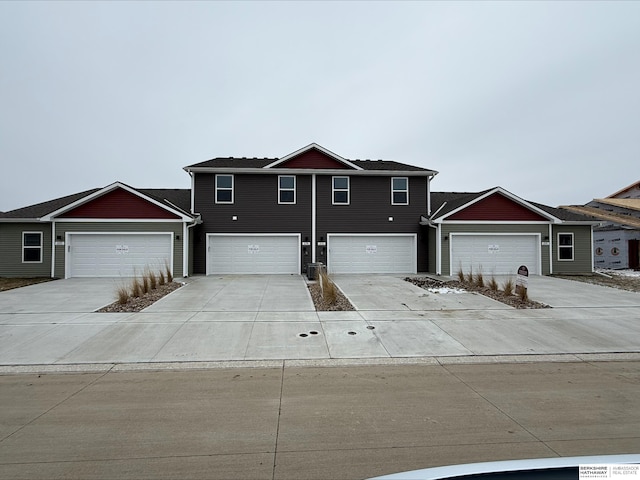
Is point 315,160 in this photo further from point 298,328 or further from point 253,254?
point 298,328

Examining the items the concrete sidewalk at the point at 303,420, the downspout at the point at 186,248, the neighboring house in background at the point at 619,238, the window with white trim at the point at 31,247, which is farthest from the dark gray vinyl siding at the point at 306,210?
the concrete sidewalk at the point at 303,420

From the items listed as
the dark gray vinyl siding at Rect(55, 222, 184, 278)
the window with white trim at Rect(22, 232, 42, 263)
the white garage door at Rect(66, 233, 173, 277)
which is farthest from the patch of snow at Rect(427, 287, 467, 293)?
the window with white trim at Rect(22, 232, 42, 263)

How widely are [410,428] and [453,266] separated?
1505cm

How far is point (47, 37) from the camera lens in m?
16.9

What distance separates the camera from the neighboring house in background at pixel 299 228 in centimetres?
1667

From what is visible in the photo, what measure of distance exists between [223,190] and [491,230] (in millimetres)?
13722

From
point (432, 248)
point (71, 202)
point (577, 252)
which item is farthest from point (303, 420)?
point (577, 252)

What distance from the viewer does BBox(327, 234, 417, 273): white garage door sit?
61.5 ft

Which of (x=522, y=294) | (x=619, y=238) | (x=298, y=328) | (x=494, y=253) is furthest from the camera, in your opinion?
(x=619, y=238)

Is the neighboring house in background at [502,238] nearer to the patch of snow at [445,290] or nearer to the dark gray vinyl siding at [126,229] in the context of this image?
the patch of snow at [445,290]

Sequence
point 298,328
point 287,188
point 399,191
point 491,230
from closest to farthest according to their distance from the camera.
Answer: point 298,328
point 491,230
point 287,188
point 399,191

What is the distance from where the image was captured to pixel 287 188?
1880cm

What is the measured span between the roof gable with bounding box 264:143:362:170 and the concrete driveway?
28.6 feet

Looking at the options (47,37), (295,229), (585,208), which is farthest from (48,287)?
(585,208)
